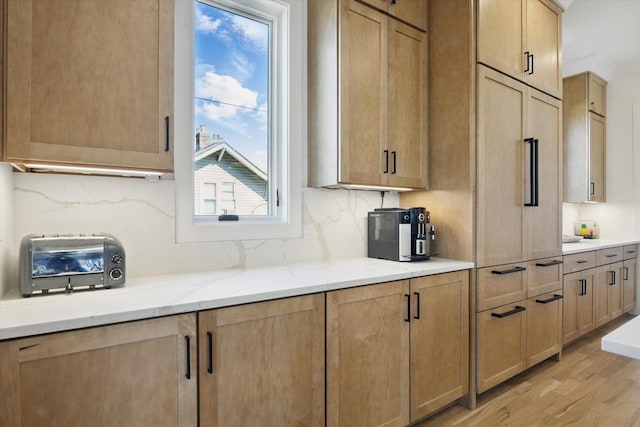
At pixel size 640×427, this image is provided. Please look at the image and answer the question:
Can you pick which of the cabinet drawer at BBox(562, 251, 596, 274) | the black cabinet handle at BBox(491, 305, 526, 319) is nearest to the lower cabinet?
the black cabinet handle at BBox(491, 305, 526, 319)

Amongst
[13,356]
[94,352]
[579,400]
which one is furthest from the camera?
[579,400]

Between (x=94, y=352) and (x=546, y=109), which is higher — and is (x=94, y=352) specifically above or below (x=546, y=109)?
below

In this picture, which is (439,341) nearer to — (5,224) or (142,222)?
(142,222)

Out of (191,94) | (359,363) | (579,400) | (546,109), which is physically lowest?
(579,400)

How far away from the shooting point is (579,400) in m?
2.34

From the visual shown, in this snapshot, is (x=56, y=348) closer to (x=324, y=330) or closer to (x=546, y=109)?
(x=324, y=330)

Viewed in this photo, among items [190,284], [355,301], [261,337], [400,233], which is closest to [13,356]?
[190,284]

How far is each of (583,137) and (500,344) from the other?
303 centimetres

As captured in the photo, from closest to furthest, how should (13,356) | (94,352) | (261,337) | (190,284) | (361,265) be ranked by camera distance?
(13,356), (94,352), (261,337), (190,284), (361,265)

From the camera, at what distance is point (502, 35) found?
2.36 meters

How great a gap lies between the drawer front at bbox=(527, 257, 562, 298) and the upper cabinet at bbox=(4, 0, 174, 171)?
2.43 meters

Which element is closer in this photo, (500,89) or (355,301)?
(355,301)

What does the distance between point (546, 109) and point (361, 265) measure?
74.7 inches

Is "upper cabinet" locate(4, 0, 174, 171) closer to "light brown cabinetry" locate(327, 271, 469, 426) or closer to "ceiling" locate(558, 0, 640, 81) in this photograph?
"light brown cabinetry" locate(327, 271, 469, 426)
